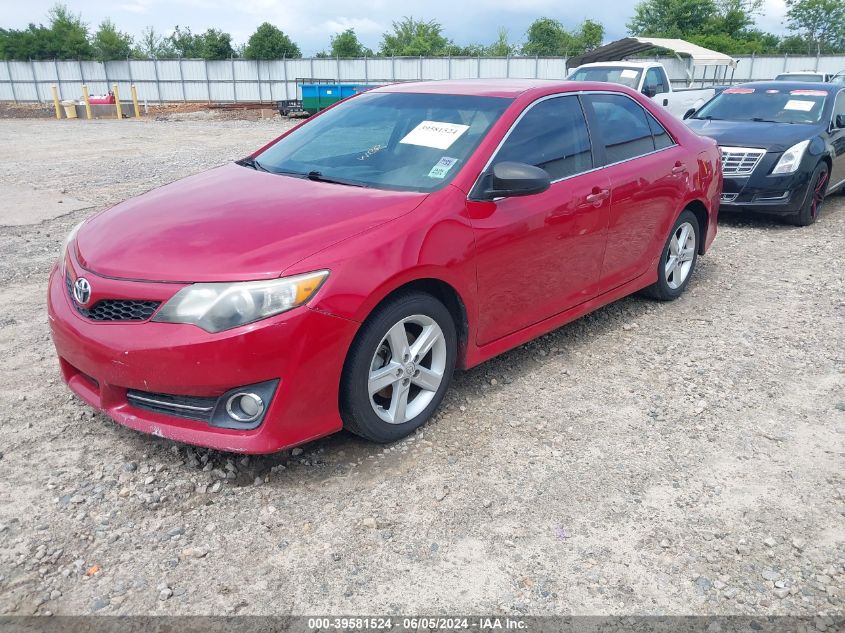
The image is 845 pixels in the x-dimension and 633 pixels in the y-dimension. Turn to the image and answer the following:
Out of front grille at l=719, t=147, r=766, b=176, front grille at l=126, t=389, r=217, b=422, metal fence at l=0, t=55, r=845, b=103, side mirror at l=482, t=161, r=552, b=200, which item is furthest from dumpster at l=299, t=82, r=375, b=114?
front grille at l=126, t=389, r=217, b=422

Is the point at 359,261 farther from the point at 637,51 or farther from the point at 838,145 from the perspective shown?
the point at 637,51

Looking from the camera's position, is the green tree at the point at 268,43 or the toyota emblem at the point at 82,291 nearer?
the toyota emblem at the point at 82,291

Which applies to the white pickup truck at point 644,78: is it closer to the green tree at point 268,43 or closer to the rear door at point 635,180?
the rear door at point 635,180

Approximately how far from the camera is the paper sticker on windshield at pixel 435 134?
3734 millimetres

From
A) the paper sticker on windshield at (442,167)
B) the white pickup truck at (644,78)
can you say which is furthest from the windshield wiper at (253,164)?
the white pickup truck at (644,78)

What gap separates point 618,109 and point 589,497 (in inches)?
110

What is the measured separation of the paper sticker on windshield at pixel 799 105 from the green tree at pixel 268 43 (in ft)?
131

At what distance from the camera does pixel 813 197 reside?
807cm

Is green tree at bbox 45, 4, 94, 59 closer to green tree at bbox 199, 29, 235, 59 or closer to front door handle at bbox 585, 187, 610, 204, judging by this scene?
green tree at bbox 199, 29, 235, 59

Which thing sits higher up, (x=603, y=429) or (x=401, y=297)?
(x=401, y=297)

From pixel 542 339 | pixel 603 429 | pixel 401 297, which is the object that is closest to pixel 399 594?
pixel 401 297

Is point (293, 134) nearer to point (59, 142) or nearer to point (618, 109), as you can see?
point (618, 109)

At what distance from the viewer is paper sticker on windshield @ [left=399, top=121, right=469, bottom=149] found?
3734mm

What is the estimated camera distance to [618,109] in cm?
470
